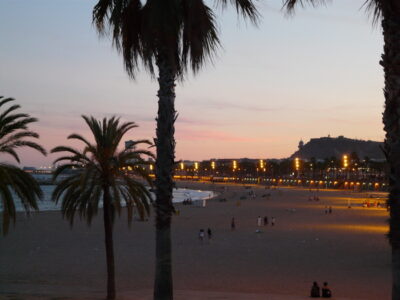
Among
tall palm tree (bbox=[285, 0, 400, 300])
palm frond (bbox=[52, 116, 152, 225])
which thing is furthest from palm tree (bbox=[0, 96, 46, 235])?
tall palm tree (bbox=[285, 0, 400, 300])

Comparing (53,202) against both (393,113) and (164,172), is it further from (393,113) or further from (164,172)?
(393,113)

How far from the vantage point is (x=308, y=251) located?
2892 centimetres

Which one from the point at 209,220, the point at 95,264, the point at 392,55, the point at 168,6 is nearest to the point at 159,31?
the point at 168,6

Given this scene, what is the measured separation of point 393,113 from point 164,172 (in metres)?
4.16

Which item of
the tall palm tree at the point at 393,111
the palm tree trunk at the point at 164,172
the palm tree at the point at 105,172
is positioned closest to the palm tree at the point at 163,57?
the palm tree trunk at the point at 164,172

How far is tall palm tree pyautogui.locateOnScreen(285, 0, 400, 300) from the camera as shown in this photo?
262 inches

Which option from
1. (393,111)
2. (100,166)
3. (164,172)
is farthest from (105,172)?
(393,111)

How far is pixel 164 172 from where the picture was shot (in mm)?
9227

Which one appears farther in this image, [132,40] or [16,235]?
[16,235]

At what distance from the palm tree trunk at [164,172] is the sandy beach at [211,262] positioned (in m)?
7.15

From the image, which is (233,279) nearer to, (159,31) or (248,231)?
(159,31)

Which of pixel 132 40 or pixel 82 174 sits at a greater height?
pixel 132 40

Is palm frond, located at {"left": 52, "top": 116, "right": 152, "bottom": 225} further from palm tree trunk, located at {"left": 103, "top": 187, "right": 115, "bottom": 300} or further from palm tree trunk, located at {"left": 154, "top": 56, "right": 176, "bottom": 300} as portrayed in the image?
palm tree trunk, located at {"left": 154, "top": 56, "right": 176, "bottom": 300}

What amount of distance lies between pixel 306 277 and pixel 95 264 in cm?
1025
